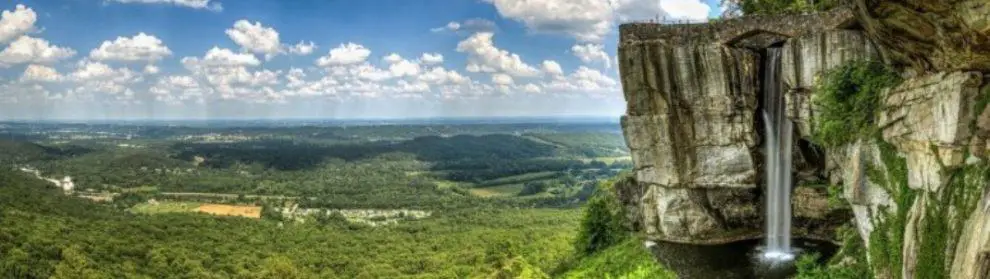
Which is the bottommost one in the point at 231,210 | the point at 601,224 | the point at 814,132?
the point at 231,210

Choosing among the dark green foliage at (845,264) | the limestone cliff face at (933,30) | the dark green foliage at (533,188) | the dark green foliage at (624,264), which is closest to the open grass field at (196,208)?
the dark green foliage at (533,188)

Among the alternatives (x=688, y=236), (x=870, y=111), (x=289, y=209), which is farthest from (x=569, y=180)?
(x=870, y=111)

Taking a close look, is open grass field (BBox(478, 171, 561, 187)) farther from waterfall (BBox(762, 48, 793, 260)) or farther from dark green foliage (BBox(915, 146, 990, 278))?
dark green foliage (BBox(915, 146, 990, 278))

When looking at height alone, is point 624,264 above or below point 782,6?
below

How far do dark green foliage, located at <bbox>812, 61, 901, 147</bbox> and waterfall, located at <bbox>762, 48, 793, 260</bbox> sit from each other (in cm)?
347

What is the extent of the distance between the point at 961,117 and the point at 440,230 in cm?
7594

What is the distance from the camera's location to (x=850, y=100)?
2150cm

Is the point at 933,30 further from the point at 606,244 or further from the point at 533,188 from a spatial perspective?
the point at 533,188

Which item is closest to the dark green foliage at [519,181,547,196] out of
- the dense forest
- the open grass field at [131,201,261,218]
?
the dense forest

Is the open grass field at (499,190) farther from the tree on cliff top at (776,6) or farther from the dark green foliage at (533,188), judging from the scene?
the tree on cliff top at (776,6)

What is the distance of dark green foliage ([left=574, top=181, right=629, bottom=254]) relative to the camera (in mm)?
33969

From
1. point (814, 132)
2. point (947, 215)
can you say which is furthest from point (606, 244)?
point (947, 215)

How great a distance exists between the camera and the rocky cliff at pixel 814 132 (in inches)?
540

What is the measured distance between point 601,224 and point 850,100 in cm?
1608
